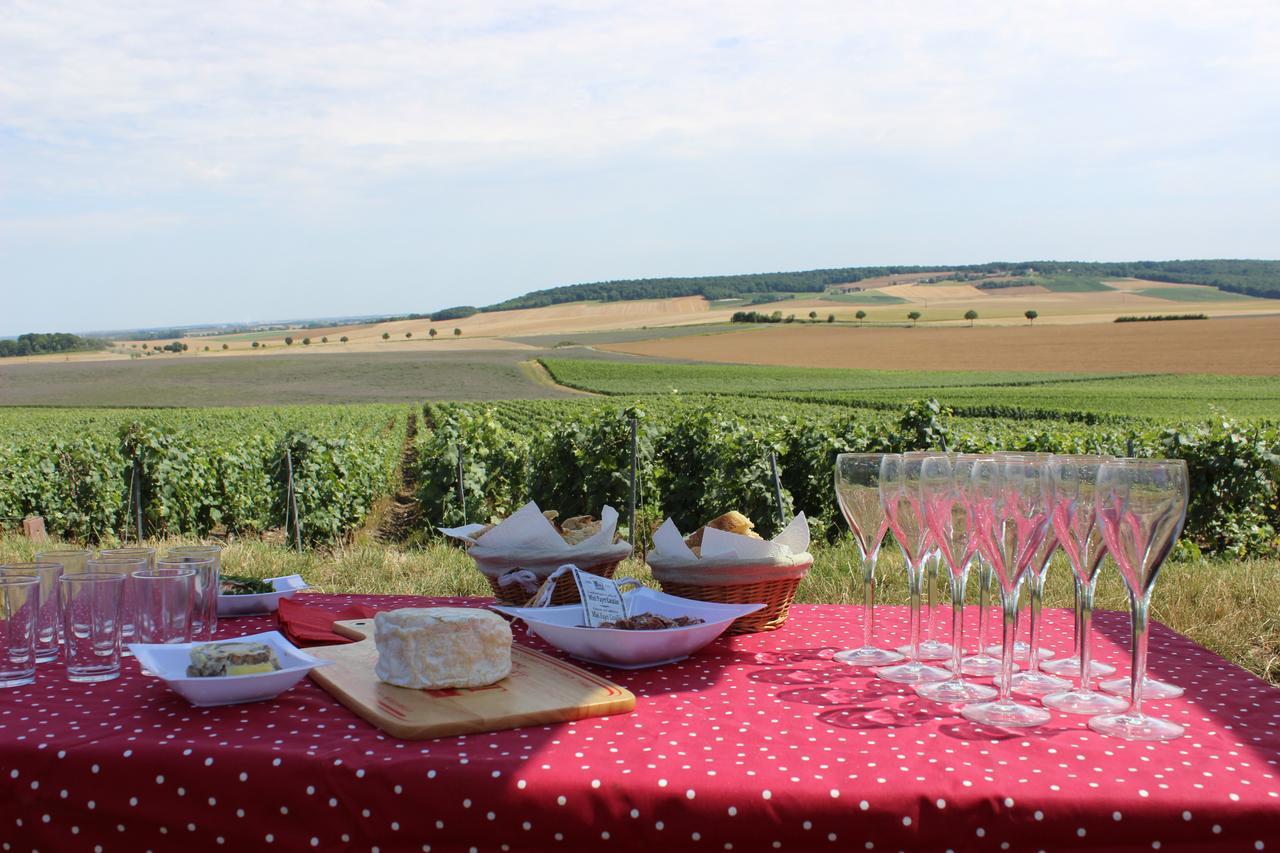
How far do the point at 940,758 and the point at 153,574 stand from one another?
153cm

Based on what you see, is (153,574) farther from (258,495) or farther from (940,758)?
(258,495)

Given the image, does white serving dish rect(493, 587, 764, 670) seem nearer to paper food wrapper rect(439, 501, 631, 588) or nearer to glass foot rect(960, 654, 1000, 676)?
paper food wrapper rect(439, 501, 631, 588)

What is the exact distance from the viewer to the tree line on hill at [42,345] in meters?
86.9

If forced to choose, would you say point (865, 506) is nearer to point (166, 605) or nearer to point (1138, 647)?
point (1138, 647)

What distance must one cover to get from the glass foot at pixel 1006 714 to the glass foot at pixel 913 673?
202 millimetres

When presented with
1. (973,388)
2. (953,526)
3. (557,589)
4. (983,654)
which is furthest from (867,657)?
(973,388)

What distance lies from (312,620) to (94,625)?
1.80 feet

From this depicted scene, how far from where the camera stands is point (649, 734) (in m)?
1.77

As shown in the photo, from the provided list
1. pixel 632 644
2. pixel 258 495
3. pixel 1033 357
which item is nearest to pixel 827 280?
pixel 1033 357

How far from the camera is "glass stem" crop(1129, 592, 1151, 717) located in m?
1.71

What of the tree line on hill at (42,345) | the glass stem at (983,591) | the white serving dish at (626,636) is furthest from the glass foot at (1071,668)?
the tree line on hill at (42,345)

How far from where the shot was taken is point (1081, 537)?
1.78 metres

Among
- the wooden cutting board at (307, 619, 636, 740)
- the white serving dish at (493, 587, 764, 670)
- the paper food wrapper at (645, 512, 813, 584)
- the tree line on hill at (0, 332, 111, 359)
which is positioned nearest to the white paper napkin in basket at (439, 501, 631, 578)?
the paper food wrapper at (645, 512, 813, 584)

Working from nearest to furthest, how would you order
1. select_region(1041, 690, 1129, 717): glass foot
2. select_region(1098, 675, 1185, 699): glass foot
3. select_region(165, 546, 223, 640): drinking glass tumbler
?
select_region(1041, 690, 1129, 717): glass foot, select_region(1098, 675, 1185, 699): glass foot, select_region(165, 546, 223, 640): drinking glass tumbler
